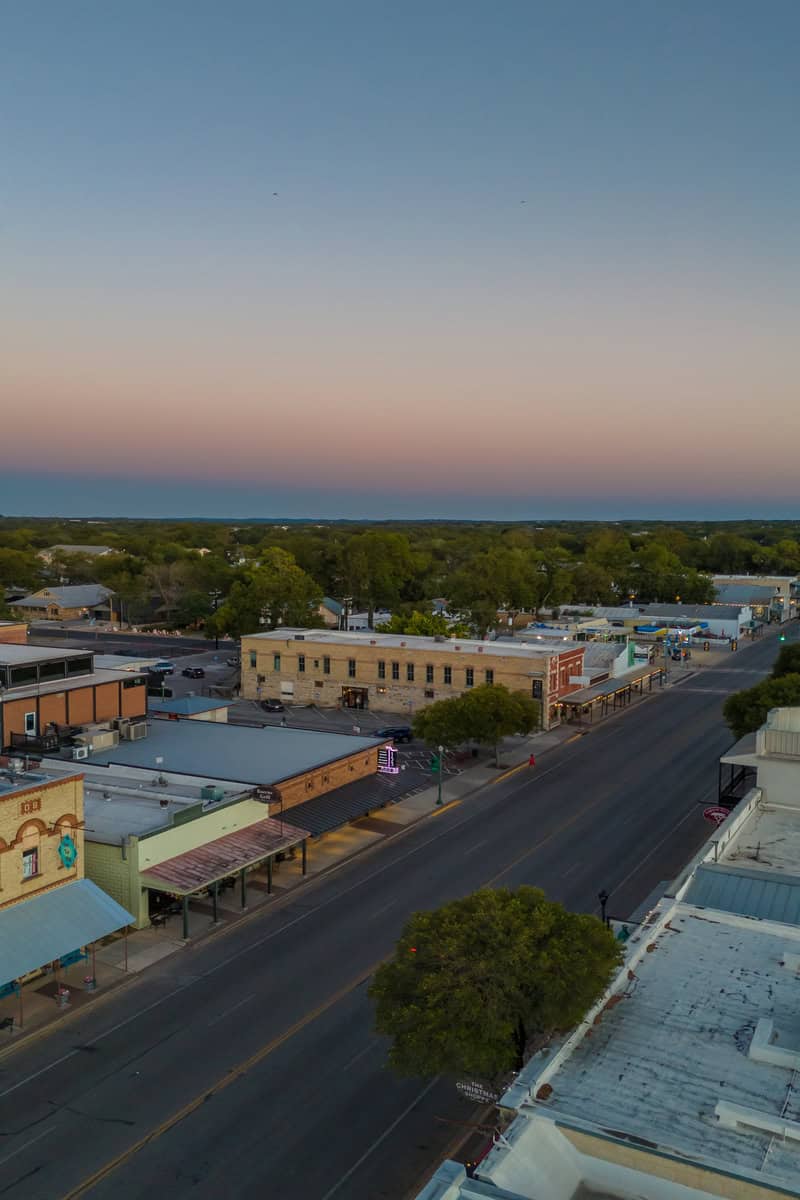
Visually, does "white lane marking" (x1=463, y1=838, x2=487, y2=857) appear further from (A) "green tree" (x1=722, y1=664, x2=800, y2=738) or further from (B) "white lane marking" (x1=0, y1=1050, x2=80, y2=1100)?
(B) "white lane marking" (x1=0, y1=1050, x2=80, y2=1100)

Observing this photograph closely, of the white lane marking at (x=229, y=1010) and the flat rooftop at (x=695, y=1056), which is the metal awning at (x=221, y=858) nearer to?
the white lane marking at (x=229, y=1010)

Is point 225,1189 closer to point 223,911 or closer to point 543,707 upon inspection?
point 223,911

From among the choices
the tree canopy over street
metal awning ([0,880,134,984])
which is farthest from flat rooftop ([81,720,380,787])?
the tree canopy over street

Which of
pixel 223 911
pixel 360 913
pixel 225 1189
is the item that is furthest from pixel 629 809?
pixel 225 1189

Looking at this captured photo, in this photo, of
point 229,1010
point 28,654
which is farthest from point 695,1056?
point 28,654

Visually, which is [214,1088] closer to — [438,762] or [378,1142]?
[378,1142]

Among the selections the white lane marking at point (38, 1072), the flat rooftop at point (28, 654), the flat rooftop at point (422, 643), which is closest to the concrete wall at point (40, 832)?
the white lane marking at point (38, 1072)
